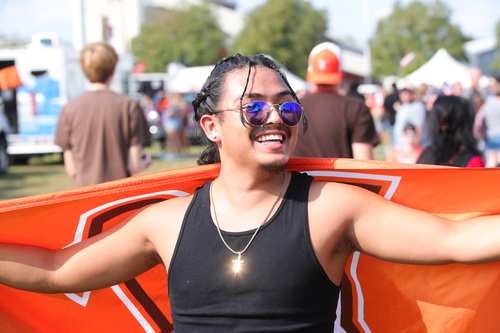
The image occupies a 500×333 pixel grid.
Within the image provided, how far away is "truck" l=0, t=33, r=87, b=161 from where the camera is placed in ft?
65.7

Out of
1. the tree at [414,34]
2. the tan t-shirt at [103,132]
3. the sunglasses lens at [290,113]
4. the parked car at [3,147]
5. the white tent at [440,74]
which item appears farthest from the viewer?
the tree at [414,34]

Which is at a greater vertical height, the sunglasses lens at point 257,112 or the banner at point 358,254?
the sunglasses lens at point 257,112

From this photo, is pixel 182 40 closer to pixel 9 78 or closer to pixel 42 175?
pixel 9 78

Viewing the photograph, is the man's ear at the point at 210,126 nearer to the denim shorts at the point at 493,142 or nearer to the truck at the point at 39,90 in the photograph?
the denim shorts at the point at 493,142

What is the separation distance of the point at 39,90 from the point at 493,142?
11.9 meters

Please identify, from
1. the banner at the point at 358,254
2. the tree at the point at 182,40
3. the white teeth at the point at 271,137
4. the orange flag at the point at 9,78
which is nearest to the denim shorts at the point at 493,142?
the banner at the point at 358,254

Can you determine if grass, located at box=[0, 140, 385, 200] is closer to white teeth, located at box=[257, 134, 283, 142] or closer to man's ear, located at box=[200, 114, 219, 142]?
man's ear, located at box=[200, 114, 219, 142]

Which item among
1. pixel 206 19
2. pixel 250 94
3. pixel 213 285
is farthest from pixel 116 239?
pixel 206 19

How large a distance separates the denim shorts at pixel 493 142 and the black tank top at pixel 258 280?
9.54 metres

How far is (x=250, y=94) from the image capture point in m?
2.66

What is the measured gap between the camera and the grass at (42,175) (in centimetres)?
1479

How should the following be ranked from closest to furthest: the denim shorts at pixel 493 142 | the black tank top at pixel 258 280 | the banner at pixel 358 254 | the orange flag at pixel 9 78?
the black tank top at pixel 258 280
the banner at pixel 358 254
the denim shorts at pixel 493 142
the orange flag at pixel 9 78

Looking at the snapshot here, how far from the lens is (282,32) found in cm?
6569

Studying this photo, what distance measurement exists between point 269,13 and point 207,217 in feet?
210
